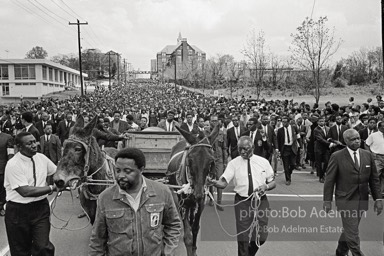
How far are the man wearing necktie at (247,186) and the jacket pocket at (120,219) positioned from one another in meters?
2.63

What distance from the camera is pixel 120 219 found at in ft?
10.7

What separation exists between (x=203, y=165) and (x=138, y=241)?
2.60m

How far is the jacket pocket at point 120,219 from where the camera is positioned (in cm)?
327

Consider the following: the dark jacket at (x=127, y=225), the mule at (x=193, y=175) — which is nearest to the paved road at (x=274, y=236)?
the mule at (x=193, y=175)

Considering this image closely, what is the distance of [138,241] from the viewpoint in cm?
329

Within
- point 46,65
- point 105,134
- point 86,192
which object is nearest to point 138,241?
point 86,192

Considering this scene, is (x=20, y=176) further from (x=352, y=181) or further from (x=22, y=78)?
(x=22, y=78)

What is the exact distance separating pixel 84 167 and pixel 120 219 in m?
2.76

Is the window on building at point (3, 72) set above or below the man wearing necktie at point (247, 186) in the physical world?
above

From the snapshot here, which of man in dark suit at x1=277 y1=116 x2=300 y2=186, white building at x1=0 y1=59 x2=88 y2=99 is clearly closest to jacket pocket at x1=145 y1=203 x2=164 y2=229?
man in dark suit at x1=277 y1=116 x2=300 y2=186

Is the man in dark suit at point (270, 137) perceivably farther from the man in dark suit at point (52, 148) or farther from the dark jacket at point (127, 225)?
the dark jacket at point (127, 225)

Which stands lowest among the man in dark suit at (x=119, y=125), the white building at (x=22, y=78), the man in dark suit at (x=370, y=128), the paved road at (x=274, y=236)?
the paved road at (x=274, y=236)

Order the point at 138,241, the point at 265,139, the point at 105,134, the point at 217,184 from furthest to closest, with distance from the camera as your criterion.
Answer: the point at 265,139, the point at 105,134, the point at 217,184, the point at 138,241

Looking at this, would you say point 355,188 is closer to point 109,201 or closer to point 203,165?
point 203,165
